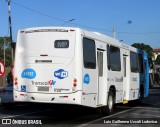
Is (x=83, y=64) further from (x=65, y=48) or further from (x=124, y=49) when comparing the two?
(x=124, y=49)

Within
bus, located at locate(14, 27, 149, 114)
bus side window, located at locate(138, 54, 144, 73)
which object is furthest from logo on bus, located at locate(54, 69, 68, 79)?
bus side window, located at locate(138, 54, 144, 73)

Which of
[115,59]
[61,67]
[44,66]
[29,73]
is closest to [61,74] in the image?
[61,67]

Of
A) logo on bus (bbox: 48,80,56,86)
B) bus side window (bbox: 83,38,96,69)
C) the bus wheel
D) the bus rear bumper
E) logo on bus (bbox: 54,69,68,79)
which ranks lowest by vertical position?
the bus wheel

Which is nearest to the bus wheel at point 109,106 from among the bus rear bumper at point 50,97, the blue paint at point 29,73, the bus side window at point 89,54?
the bus side window at point 89,54

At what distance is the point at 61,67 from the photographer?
1355cm

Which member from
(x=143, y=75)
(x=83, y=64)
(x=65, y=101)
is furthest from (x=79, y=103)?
(x=143, y=75)

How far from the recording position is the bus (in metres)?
13.4

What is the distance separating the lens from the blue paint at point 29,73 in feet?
45.8

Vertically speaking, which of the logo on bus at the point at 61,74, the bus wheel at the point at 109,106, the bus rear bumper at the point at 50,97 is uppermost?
the logo on bus at the point at 61,74

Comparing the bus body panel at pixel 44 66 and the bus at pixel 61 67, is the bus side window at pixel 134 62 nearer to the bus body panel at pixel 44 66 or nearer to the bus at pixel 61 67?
the bus at pixel 61 67

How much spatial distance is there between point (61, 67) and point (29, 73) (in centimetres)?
125

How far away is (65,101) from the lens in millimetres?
13305

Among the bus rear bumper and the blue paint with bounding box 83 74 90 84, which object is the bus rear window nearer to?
the blue paint with bounding box 83 74 90 84

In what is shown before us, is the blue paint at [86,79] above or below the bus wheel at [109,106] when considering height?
above
